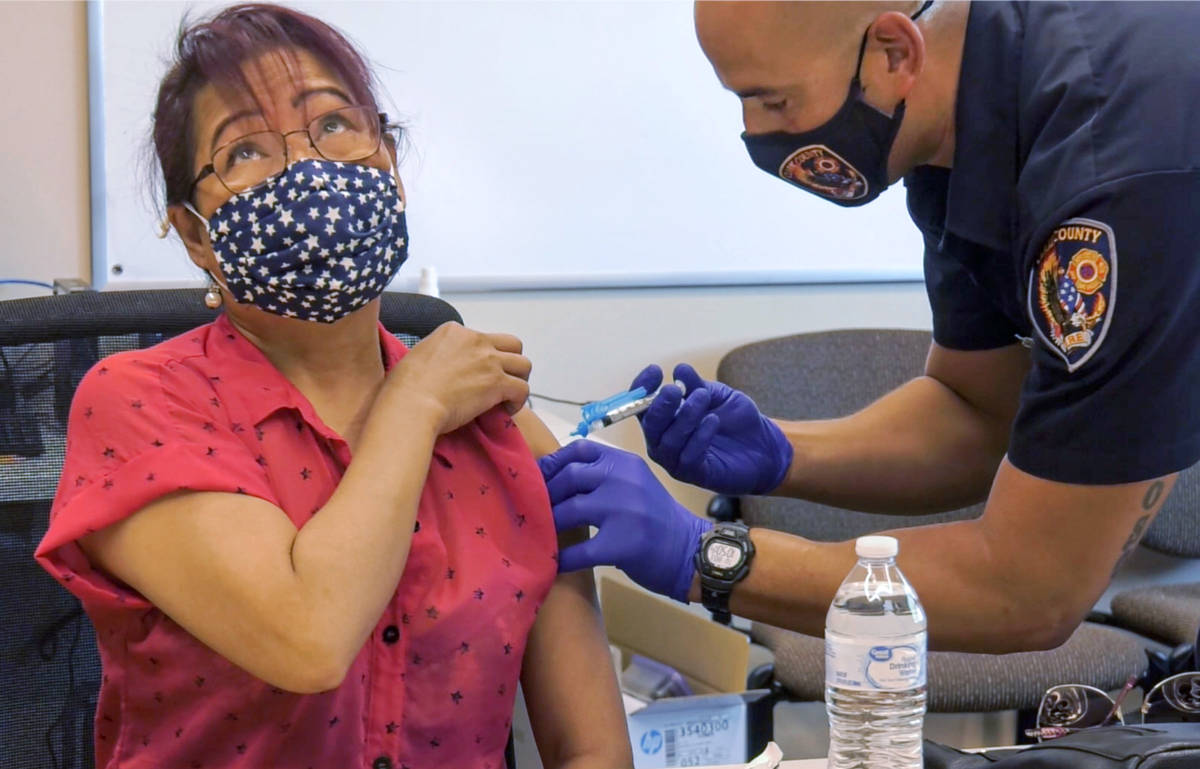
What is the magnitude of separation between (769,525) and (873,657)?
5.74 ft

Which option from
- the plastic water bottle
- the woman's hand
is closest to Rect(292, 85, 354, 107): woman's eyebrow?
the woman's hand

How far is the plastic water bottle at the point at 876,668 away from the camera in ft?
2.97

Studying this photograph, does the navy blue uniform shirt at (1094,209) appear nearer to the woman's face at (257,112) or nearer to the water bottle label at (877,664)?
the water bottle label at (877,664)

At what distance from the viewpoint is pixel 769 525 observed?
2.64m

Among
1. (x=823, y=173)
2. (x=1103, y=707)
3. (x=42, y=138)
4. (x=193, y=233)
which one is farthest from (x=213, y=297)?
(x=42, y=138)

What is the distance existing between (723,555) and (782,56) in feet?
1.88

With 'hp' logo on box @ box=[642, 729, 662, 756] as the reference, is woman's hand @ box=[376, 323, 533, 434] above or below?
above

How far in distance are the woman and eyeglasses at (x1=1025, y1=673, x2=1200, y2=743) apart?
432 millimetres

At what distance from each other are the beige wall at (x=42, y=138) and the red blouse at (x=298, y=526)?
4.80 feet

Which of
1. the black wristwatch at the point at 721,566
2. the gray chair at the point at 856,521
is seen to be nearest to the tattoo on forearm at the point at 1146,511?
the black wristwatch at the point at 721,566

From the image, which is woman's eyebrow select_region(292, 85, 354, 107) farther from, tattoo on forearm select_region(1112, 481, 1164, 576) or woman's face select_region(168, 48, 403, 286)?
tattoo on forearm select_region(1112, 481, 1164, 576)

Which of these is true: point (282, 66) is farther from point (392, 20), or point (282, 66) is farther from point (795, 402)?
point (795, 402)

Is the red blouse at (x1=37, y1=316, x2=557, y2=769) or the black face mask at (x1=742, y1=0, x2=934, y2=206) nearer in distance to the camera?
the red blouse at (x1=37, y1=316, x2=557, y2=769)

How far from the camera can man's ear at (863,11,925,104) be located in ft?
4.52
